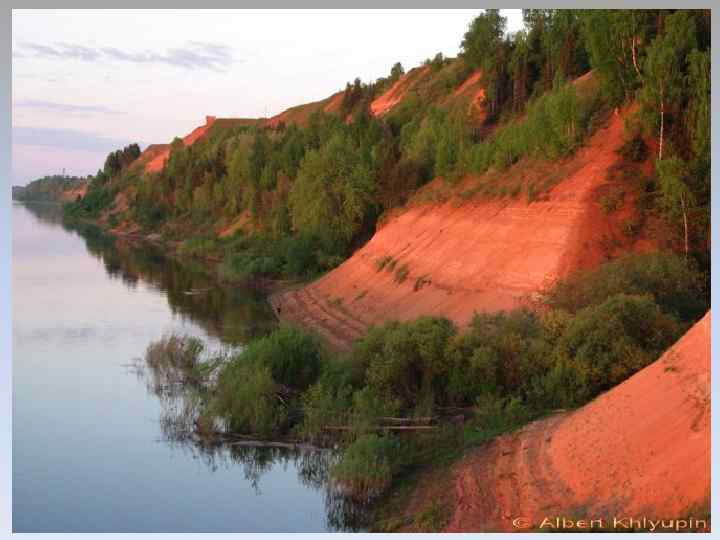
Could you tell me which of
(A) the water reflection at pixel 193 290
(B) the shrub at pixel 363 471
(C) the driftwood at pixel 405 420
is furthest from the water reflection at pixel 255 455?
(A) the water reflection at pixel 193 290

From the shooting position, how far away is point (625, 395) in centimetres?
1121

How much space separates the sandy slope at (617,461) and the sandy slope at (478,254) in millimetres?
8571

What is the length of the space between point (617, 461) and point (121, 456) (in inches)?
314

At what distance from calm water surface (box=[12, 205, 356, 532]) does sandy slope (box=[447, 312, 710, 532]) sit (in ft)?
6.57

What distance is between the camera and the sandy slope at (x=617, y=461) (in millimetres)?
9203

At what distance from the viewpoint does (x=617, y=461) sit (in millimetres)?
10109

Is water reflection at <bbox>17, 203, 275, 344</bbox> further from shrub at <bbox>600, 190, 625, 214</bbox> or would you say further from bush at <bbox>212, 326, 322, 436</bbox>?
shrub at <bbox>600, 190, 625, 214</bbox>

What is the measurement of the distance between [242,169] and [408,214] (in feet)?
82.6

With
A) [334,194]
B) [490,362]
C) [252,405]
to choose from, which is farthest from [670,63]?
[334,194]

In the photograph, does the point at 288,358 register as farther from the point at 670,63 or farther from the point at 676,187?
the point at 670,63

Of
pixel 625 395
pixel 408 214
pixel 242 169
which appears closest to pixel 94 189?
pixel 242 169

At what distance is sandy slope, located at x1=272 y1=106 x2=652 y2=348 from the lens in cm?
2055

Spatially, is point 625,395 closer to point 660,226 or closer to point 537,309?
point 537,309

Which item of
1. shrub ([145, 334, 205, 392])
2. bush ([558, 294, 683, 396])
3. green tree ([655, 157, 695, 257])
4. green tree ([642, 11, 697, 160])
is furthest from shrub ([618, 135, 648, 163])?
shrub ([145, 334, 205, 392])
